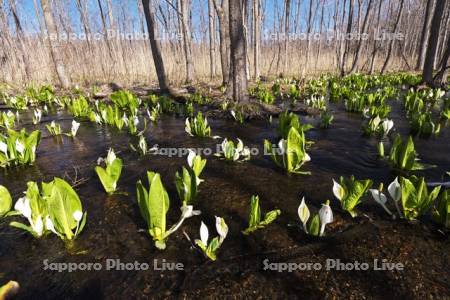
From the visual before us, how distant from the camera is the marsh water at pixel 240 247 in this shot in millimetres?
1551

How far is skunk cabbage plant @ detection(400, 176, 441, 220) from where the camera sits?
6.26ft

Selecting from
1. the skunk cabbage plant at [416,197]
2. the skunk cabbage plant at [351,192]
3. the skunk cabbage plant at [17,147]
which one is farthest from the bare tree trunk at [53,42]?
the skunk cabbage plant at [416,197]

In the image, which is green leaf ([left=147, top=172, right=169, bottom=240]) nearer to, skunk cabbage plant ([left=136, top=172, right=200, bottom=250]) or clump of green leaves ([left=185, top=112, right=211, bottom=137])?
skunk cabbage plant ([left=136, top=172, right=200, bottom=250])

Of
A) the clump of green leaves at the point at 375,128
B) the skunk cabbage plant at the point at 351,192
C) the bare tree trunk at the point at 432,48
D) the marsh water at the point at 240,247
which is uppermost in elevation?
the bare tree trunk at the point at 432,48

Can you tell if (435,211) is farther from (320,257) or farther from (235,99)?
(235,99)

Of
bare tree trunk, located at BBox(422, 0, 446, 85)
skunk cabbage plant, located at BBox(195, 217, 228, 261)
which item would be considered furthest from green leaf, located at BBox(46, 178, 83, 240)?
bare tree trunk, located at BBox(422, 0, 446, 85)

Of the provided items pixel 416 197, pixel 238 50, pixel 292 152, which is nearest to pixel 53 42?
pixel 238 50

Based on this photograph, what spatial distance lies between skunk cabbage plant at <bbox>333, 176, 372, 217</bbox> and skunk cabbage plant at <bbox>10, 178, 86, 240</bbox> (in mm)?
1899

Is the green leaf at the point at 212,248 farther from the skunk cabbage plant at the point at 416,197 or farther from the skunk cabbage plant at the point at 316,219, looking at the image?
the skunk cabbage plant at the point at 416,197

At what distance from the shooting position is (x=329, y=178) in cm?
289

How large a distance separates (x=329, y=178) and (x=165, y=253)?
189cm

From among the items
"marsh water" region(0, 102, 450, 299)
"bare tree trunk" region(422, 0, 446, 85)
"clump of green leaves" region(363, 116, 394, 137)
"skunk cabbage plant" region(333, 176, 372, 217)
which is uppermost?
"bare tree trunk" region(422, 0, 446, 85)

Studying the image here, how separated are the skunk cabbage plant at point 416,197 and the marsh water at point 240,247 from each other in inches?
3.7

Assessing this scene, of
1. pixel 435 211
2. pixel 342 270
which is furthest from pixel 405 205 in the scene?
pixel 342 270
